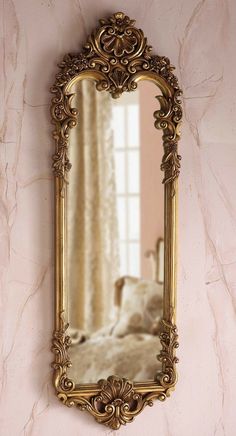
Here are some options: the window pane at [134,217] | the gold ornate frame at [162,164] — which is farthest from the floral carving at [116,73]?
the window pane at [134,217]

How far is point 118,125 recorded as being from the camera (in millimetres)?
1765

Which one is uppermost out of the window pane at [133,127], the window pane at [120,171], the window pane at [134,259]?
the window pane at [133,127]

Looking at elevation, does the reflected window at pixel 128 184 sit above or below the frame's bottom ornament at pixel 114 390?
above

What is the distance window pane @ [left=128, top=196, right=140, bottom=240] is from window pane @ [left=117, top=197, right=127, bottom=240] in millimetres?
14

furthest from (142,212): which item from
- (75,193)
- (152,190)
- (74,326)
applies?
(74,326)

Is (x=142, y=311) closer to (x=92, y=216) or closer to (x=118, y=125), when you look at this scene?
(x=92, y=216)

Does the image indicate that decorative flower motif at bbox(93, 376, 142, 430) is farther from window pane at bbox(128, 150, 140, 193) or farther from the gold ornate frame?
window pane at bbox(128, 150, 140, 193)

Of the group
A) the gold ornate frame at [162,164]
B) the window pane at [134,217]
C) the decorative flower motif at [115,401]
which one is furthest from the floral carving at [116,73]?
the decorative flower motif at [115,401]

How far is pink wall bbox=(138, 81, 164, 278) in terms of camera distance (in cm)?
173

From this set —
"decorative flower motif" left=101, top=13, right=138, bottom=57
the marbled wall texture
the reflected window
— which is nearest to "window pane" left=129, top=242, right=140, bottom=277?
the reflected window

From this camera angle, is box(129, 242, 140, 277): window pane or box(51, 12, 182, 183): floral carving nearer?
box(51, 12, 182, 183): floral carving

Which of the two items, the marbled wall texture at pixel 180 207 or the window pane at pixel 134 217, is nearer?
the marbled wall texture at pixel 180 207

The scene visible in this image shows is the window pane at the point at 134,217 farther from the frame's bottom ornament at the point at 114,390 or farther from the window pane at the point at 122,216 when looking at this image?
the frame's bottom ornament at the point at 114,390

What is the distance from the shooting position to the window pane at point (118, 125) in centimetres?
174
